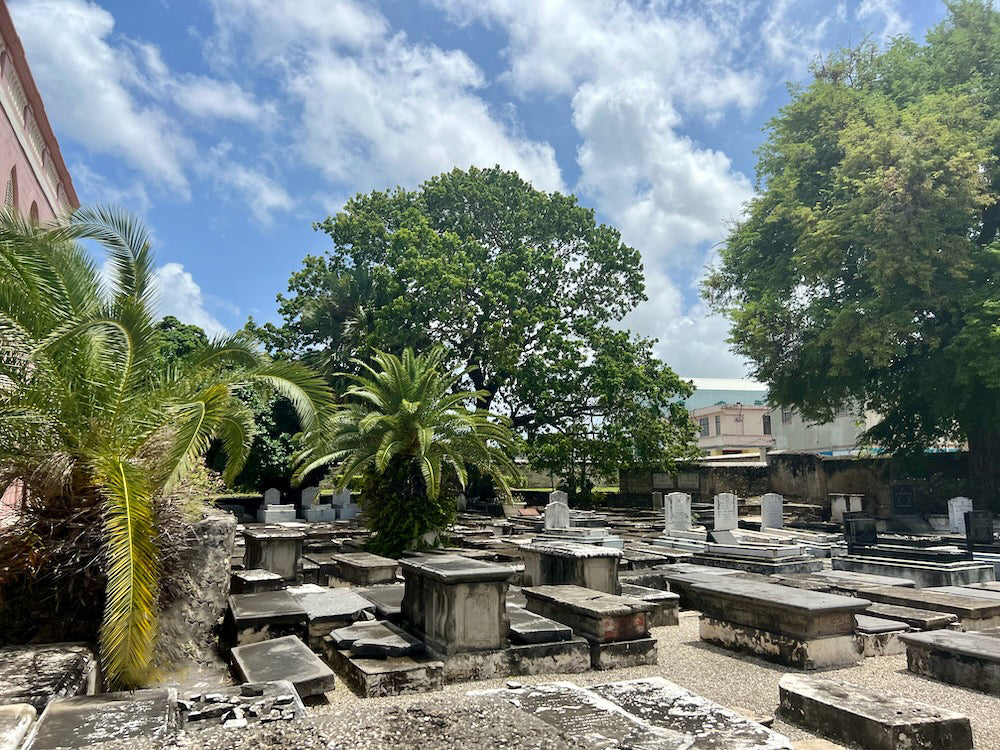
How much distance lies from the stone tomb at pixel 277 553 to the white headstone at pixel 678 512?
33.0ft

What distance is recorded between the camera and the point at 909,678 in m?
5.51

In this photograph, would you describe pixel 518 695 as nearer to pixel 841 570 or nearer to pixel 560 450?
pixel 841 570

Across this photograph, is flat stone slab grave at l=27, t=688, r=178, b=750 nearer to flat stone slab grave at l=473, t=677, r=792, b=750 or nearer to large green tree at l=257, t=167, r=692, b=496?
flat stone slab grave at l=473, t=677, r=792, b=750

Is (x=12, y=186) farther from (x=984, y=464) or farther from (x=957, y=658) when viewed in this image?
(x=984, y=464)

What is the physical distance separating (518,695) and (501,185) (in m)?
28.6

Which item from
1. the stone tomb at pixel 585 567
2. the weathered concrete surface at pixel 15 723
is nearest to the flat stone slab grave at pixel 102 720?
the weathered concrete surface at pixel 15 723

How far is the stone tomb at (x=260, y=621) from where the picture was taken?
19.2 ft

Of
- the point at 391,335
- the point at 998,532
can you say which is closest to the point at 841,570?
the point at 998,532

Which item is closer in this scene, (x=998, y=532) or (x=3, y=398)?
(x=3, y=398)

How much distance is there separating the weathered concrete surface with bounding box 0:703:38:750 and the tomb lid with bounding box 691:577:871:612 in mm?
5397

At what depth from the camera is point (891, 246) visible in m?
19.4

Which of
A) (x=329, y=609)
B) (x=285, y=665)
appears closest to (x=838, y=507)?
(x=329, y=609)

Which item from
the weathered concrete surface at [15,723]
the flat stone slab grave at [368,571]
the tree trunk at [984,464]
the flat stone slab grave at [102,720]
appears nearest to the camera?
the weathered concrete surface at [15,723]

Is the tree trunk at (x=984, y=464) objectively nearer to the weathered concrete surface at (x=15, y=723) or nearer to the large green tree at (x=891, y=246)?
the large green tree at (x=891, y=246)
